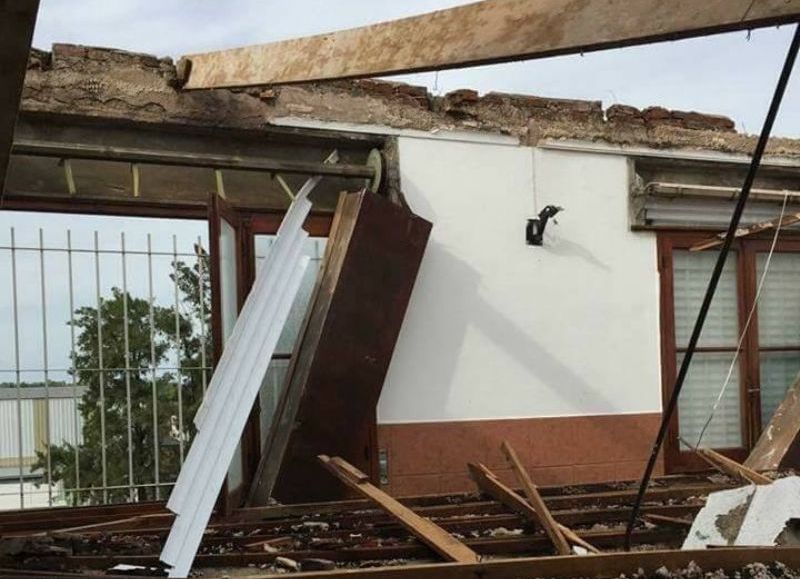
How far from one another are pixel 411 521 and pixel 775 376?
4.10 m

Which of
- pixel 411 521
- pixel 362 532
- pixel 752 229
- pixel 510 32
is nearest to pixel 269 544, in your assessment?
pixel 362 532

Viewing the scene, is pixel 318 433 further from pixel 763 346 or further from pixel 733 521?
pixel 763 346

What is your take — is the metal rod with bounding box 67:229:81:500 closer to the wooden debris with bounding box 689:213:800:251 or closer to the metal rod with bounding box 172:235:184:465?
the metal rod with bounding box 172:235:184:465

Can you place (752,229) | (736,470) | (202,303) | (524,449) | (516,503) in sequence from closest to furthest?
(516,503)
(736,470)
(202,303)
(524,449)
(752,229)

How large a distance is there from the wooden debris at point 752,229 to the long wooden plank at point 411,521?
3464mm

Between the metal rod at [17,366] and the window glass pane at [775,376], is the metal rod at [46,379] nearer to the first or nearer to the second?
the metal rod at [17,366]

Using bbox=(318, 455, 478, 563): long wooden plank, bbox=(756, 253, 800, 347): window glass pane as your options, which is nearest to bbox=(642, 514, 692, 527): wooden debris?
bbox=(318, 455, 478, 563): long wooden plank

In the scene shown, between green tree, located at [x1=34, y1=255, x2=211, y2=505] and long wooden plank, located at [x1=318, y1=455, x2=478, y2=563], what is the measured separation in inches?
56.0

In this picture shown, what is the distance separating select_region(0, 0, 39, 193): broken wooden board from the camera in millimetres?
1526

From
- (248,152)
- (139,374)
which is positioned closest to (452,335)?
(248,152)

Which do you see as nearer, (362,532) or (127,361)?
(362,532)

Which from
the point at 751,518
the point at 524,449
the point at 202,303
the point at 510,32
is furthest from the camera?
the point at 524,449

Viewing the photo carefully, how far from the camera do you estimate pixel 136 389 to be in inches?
212

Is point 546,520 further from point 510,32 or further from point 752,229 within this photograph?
point 752,229
